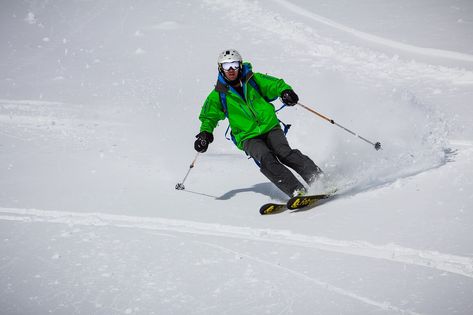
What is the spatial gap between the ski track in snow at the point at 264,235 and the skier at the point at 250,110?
1.13 m

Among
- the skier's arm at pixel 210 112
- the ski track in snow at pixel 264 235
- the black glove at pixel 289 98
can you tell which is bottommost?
the ski track in snow at pixel 264 235

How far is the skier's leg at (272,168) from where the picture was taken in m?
5.76

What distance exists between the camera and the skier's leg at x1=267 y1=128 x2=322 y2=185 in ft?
19.2

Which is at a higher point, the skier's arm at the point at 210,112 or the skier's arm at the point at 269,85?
the skier's arm at the point at 269,85

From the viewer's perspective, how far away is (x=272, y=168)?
5.88m

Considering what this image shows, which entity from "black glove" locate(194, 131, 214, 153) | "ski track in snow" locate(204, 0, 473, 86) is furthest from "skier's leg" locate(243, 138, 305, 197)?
"ski track in snow" locate(204, 0, 473, 86)

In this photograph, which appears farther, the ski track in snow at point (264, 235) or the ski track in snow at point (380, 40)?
the ski track in snow at point (380, 40)

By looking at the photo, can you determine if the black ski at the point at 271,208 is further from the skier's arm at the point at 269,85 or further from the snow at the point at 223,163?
the skier's arm at the point at 269,85

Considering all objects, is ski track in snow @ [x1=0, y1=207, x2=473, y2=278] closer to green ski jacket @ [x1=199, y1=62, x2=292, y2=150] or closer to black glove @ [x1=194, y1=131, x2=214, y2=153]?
black glove @ [x1=194, y1=131, x2=214, y2=153]

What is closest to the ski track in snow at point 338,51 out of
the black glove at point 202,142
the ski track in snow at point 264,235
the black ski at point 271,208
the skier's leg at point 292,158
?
the skier's leg at point 292,158

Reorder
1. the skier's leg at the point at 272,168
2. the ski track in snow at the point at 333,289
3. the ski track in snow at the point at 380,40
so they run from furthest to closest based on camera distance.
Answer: the ski track in snow at the point at 380,40 → the skier's leg at the point at 272,168 → the ski track in snow at the point at 333,289


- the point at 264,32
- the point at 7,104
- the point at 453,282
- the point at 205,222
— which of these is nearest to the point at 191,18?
the point at 264,32

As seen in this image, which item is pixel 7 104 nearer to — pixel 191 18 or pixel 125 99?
pixel 125 99

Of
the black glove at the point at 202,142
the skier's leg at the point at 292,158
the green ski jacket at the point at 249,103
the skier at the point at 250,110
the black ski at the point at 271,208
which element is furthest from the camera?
the black glove at the point at 202,142
